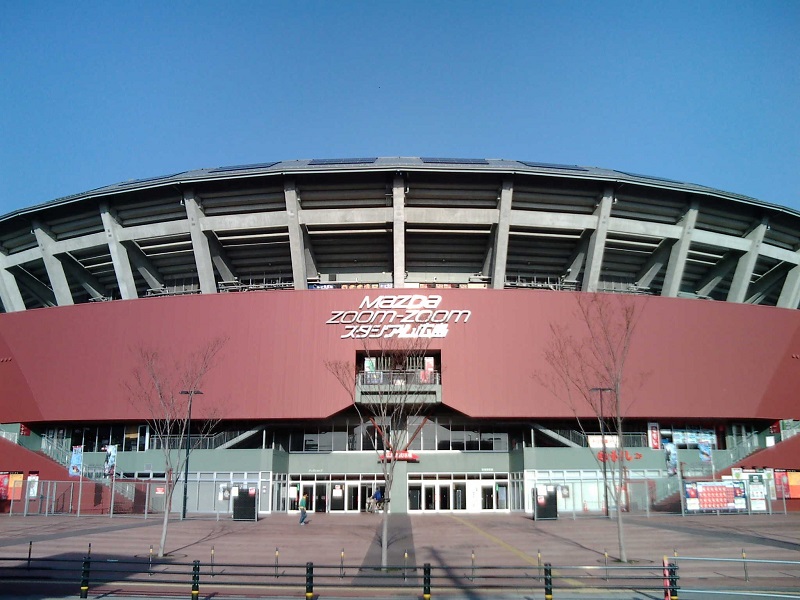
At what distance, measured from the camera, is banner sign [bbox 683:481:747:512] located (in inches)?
1438

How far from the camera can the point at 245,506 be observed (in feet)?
120

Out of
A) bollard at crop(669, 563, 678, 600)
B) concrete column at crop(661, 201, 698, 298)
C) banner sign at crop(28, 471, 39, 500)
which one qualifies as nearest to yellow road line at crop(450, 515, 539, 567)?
bollard at crop(669, 563, 678, 600)

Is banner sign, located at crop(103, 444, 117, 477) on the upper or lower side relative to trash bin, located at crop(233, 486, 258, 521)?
upper

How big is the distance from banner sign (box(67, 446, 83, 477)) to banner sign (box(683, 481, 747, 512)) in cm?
3796

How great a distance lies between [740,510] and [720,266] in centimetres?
2174

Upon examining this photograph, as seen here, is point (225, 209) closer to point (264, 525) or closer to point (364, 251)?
point (364, 251)

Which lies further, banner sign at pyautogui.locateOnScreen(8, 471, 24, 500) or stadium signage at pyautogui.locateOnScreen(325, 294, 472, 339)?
A: stadium signage at pyautogui.locateOnScreen(325, 294, 472, 339)

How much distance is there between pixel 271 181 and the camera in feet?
149

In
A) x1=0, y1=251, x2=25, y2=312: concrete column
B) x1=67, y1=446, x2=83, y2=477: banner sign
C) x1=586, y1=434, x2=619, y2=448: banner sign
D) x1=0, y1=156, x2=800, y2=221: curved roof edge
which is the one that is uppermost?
x1=0, y1=156, x2=800, y2=221: curved roof edge

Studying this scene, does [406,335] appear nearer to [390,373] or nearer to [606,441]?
[390,373]

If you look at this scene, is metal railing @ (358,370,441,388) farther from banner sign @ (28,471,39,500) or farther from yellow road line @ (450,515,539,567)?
banner sign @ (28,471,39,500)

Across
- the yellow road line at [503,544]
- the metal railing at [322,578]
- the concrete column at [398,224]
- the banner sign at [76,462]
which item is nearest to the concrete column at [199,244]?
the concrete column at [398,224]

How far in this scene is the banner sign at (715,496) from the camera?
36.5 meters

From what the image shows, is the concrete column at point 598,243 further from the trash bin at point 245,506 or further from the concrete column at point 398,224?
the trash bin at point 245,506
